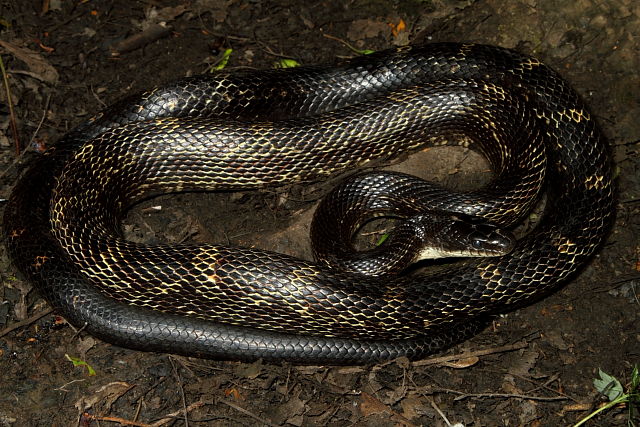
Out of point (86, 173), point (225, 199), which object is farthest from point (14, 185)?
point (225, 199)

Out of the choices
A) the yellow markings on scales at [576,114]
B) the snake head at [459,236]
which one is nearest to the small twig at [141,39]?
the snake head at [459,236]

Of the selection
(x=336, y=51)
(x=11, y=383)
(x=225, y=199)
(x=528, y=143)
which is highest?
(x=528, y=143)

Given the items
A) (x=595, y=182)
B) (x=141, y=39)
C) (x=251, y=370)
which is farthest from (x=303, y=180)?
(x=141, y=39)

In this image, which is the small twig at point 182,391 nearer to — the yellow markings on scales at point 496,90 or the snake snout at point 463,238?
the snake snout at point 463,238

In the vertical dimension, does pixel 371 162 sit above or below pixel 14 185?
above

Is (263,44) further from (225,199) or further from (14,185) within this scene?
(14,185)

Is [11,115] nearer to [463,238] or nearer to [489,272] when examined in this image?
[463,238]
